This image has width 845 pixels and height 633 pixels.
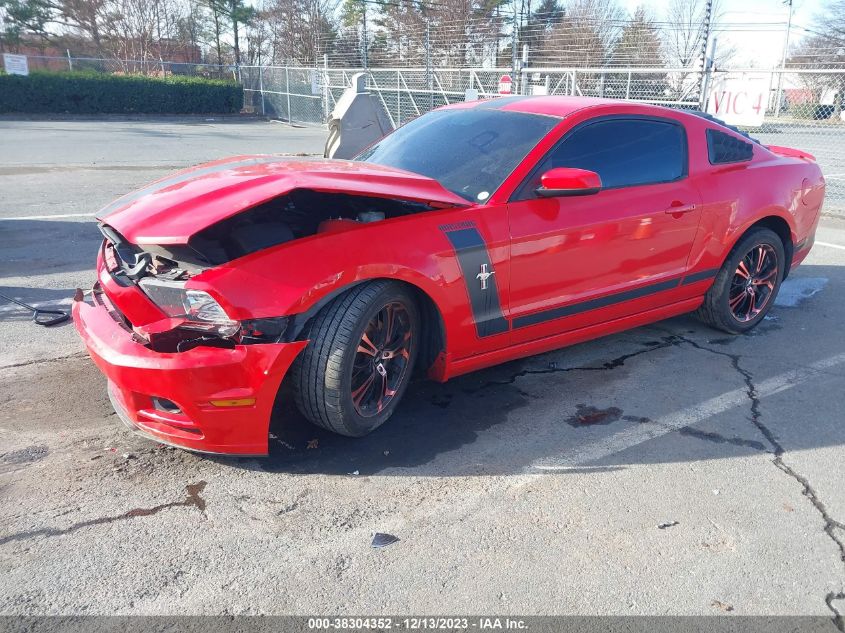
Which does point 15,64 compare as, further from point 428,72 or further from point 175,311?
point 175,311

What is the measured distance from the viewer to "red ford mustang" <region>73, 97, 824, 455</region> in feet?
9.54

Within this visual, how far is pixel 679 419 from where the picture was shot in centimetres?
379

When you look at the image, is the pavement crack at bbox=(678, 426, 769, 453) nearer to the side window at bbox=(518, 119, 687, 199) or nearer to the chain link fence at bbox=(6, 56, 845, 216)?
the side window at bbox=(518, 119, 687, 199)

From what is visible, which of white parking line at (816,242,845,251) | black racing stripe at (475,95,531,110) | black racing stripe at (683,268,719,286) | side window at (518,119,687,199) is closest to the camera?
side window at (518,119,687,199)

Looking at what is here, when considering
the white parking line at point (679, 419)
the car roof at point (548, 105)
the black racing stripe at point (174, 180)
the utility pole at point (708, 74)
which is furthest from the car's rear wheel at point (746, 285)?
the utility pole at point (708, 74)

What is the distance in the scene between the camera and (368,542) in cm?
270

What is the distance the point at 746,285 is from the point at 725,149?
3.27ft

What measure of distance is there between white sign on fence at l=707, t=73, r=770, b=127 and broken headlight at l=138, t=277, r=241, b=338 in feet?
33.0

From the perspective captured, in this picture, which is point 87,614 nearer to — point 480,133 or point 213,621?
point 213,621

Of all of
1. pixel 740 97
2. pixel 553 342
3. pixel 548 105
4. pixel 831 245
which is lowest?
pixel 831 245

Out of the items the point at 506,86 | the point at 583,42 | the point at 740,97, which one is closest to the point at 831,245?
the point at 740,97

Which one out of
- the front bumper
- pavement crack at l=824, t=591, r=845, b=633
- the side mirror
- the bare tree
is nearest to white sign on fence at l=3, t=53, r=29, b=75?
the bare tree

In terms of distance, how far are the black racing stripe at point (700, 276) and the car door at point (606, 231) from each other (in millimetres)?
124

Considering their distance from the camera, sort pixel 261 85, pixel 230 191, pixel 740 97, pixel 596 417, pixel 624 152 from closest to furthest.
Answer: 1. pixel 230 191
2. pixel 596 417
3. pixel 624 152
4. pixel 740 97
5. pixel 261 85
